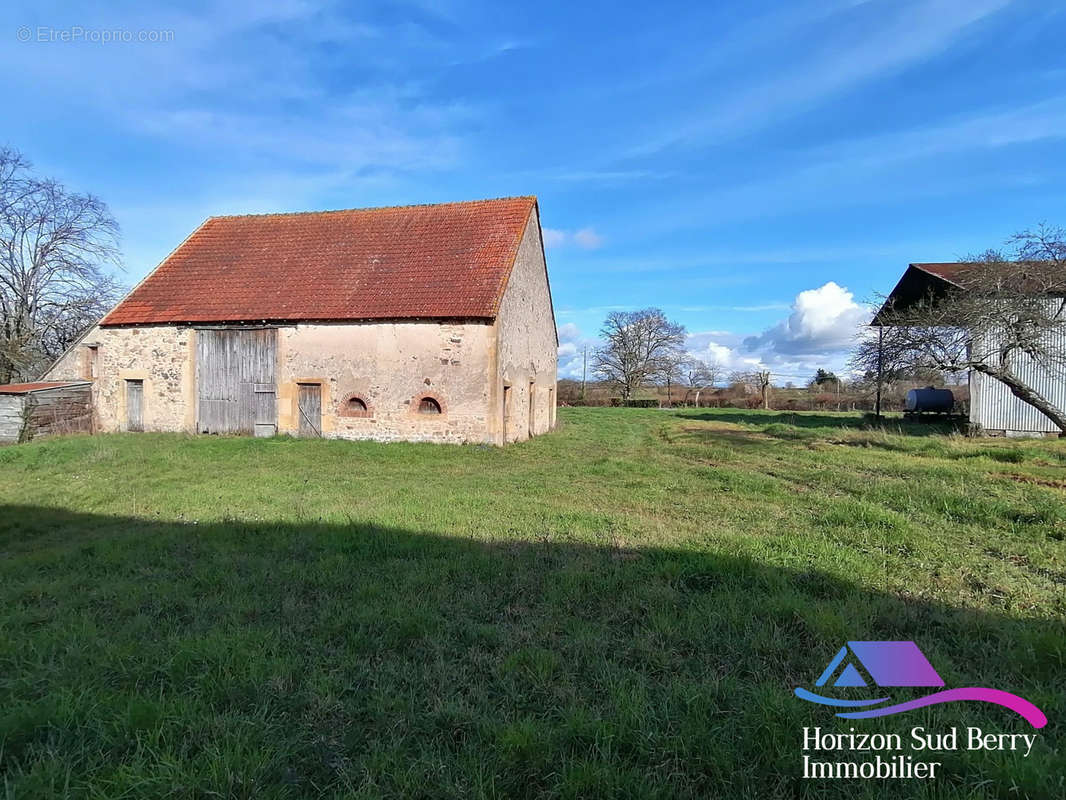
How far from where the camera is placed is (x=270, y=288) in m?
15.7

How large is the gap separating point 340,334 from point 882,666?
1418 centimetres

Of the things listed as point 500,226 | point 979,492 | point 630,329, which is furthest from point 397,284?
point 630,329

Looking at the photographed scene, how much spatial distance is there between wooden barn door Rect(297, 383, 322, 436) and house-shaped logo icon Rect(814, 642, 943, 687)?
14.1 m

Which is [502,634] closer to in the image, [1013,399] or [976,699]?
[976,699]

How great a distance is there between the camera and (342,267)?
16.0 meters

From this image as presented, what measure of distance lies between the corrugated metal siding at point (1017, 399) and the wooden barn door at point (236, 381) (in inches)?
845

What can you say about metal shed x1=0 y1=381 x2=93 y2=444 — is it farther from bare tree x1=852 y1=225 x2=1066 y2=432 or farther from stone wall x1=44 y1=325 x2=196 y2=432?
bare tree x1=852 y1=225 x2=1066 y2=432

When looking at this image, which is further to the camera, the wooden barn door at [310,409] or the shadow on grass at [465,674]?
the wooden barn door at [310,409]

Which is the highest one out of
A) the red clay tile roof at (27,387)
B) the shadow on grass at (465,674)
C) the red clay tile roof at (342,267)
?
the red clay tile roof at (342,267)

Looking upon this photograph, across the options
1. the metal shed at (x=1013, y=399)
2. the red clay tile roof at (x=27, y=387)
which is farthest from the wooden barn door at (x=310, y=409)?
the metal shed at (x=1013, y=399)

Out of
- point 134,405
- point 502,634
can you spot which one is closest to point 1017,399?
point 502,634

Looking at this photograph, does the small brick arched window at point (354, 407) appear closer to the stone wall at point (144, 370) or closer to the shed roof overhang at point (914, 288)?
the stone wall at point (144, 370)

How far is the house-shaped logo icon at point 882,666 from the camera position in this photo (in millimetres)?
2725

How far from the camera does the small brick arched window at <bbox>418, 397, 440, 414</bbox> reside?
45.5 feet
